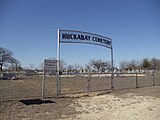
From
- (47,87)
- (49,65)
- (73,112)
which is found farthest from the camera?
(47,87)

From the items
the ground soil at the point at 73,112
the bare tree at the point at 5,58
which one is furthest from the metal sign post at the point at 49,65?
the bare tree at the point at 5,58

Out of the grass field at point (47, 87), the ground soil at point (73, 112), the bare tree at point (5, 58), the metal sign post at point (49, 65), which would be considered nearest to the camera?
the ground soil at point (73, 112)

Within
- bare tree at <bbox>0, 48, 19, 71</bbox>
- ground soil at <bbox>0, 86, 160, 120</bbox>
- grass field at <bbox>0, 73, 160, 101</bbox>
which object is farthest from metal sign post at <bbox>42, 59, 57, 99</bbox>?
bare tree at <bbox>0, 48, 19, 71</bbox>

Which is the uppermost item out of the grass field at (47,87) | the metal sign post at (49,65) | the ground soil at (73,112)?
the metal sign post at (49,65)

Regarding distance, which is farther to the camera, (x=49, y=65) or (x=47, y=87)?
(x=47, y=87)

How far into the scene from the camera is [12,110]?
9.23 m

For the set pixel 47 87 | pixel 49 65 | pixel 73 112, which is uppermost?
pixel 49 65

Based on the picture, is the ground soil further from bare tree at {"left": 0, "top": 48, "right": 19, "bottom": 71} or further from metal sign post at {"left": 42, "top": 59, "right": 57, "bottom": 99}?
bare tree at {"left": 0, "top": 48, "right": 19, "bottom": 71}

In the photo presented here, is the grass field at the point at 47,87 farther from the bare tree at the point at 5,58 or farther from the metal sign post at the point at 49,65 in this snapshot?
the bare tree at the point at 5,58

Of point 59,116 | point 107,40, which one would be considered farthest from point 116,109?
point 107,40

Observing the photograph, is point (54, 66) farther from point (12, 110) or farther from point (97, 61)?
point (97, 61)

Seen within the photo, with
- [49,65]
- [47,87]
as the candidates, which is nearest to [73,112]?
[49,65]

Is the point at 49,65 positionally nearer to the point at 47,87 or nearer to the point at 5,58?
the point at 47,87

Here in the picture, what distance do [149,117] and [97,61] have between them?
10342 cm
